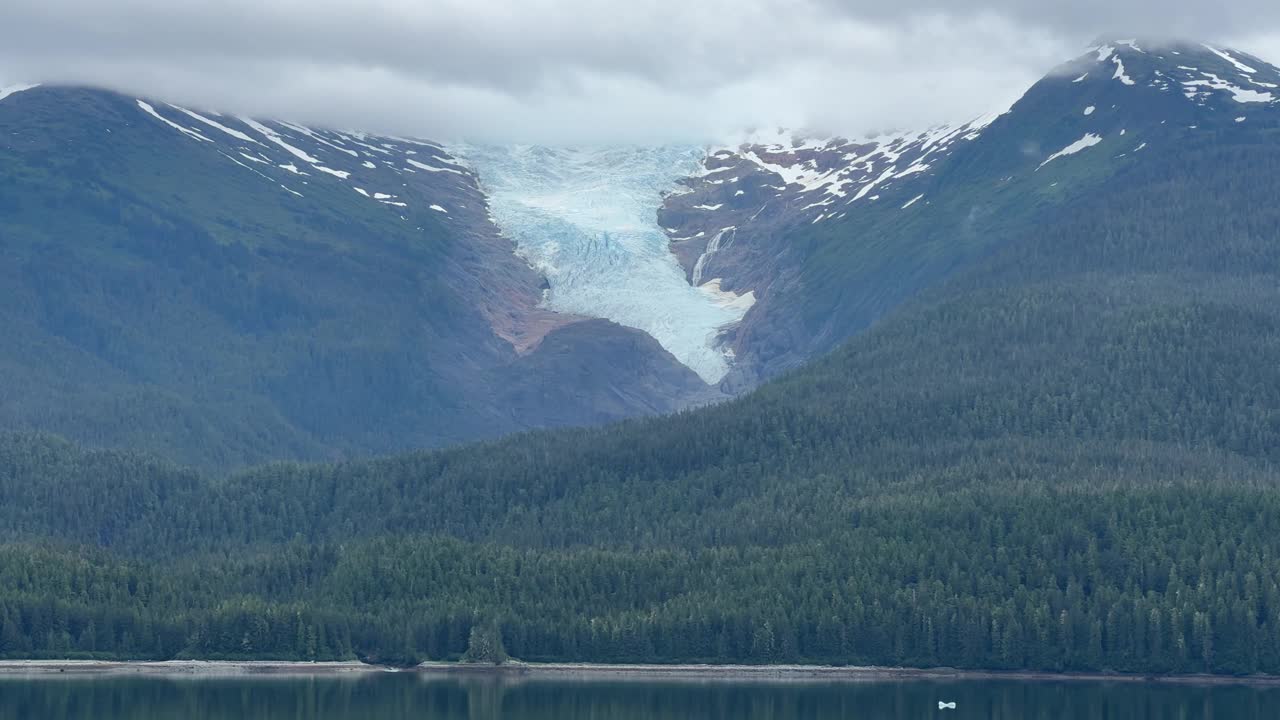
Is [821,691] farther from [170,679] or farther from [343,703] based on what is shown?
[170,679]

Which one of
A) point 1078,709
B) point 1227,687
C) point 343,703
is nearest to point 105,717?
point 343,703

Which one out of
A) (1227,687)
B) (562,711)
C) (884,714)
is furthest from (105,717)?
(1227,687)

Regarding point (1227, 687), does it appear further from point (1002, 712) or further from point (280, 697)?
point (280, 697)

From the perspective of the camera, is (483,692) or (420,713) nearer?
(420,713)

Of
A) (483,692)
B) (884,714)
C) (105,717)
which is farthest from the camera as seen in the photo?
(483,692)

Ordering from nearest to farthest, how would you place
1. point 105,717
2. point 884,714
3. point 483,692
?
point 105,717
point 884,714
point 483,692

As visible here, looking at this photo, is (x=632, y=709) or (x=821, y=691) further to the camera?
(x=821, y=691)
